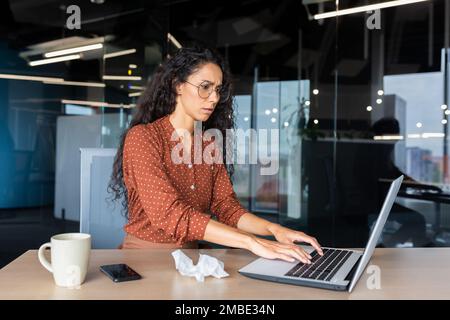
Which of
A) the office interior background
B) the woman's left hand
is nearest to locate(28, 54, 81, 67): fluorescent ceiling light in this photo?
the office interior background

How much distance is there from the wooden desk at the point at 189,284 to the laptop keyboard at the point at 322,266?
55 millimetres

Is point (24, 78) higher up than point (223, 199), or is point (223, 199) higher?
point (24, 78)

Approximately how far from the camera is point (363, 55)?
163 inches

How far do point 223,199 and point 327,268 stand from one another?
66 cm

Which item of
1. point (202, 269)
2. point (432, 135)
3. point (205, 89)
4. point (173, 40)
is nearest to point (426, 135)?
point (432, 135)

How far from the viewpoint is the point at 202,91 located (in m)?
1.59

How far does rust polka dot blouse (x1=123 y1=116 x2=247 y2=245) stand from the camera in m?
1.30

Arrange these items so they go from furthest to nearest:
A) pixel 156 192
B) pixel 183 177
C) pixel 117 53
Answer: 1. pixel 117 53
2. pixel 183 177
3. pixel 156 192

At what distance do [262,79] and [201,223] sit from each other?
13.2 ft

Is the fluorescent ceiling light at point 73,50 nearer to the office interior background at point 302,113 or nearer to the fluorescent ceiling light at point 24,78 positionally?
the office interior background at point 302,113

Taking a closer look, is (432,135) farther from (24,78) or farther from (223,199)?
(24,78)

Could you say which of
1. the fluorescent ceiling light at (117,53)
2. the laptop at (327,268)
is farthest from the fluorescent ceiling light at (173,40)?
the laptop at (327,268)

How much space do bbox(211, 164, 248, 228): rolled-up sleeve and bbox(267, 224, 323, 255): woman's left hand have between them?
25 centimetres
